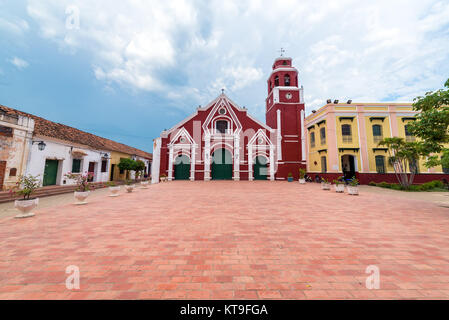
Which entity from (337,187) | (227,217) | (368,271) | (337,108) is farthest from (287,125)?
(368,271)

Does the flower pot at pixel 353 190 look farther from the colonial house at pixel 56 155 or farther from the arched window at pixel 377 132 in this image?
the colonial house at pixel 56 155

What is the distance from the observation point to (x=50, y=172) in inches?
537

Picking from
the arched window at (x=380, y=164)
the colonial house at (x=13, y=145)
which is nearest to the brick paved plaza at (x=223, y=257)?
the colonial house at (x=13, y=145)

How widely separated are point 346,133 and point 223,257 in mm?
20903

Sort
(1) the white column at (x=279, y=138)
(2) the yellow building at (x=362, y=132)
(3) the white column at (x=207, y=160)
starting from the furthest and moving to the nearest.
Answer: (1) the white column at (x=279, y=138) → (3) the white column at (x=207, y=160) → (2) the yellow building at (x=362, y=132)

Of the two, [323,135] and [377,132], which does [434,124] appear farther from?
[377,132]

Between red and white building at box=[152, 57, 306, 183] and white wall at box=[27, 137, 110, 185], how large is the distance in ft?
19.0

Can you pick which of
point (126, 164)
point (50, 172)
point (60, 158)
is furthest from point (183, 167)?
point (50, 172)

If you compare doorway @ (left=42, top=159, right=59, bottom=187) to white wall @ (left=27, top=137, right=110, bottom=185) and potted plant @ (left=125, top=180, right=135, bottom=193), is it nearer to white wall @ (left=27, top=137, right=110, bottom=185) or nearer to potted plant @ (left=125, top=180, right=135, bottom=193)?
white wall @ (left=27, top=137, right=110, bottom=185)

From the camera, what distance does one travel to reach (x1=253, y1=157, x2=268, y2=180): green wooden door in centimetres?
2177

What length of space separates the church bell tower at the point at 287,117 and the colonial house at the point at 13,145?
75.2 feet

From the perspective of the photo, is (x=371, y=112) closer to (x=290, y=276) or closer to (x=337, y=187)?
(x=337, y=187)

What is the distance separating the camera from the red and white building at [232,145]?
21.1 m
